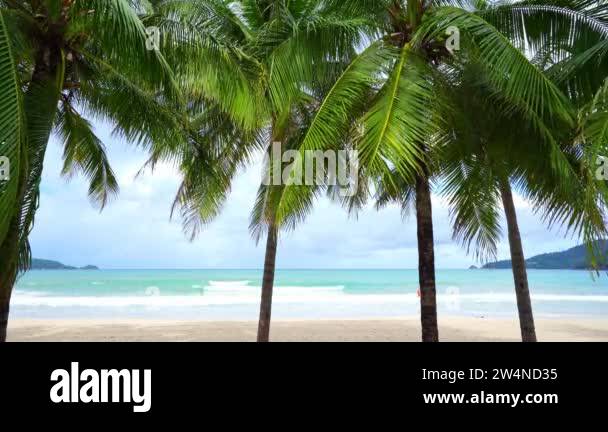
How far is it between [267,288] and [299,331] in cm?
887

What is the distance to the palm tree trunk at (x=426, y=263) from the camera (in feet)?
26.0

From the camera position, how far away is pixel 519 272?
10203 millimetres

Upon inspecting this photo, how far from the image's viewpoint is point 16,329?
20250 millimetres

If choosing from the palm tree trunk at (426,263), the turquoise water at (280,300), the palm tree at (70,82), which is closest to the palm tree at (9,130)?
the palm tree at (70,82)

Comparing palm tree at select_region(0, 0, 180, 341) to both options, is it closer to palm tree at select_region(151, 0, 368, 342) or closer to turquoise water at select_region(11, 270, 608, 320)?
palm tree at select_region(151, 0, 368, 342)

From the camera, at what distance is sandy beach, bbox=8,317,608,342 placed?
704 inches

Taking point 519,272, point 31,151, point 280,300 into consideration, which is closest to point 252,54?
point 31,151

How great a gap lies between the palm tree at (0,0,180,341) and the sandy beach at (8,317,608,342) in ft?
32.0

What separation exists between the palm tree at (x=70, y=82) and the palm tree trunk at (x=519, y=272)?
6034 millimetres

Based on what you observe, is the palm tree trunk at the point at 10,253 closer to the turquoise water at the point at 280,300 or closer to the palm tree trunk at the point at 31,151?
the palm tree trunk at the point at 31,151
